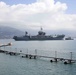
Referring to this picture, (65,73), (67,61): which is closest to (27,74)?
(65,73)

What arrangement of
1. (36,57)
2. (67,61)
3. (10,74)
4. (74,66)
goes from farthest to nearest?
(36,57)
(67,61)
(74,66)
(10,74)

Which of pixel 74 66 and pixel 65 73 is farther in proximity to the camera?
pixel 74 66

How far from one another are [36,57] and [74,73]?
17053 mm

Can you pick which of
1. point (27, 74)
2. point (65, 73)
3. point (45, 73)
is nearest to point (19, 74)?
point (27, 74)

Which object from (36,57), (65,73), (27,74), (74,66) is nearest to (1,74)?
(27,74)

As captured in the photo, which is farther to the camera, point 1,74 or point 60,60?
point 60,60

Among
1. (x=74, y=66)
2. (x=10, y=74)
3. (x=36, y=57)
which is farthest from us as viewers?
(x=36, y=57)

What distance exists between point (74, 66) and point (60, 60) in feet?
18.0

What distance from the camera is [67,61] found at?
111 ft

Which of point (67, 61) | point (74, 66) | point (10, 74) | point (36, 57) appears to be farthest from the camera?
point (36, 57)

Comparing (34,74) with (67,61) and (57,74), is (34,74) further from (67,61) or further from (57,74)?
(67,61)

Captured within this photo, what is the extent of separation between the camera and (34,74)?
24766 mm

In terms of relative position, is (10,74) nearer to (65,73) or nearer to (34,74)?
(34,74)

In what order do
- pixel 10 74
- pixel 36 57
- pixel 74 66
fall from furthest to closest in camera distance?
pixel 36 57 → pixel 74 66 → pixel 10 74
